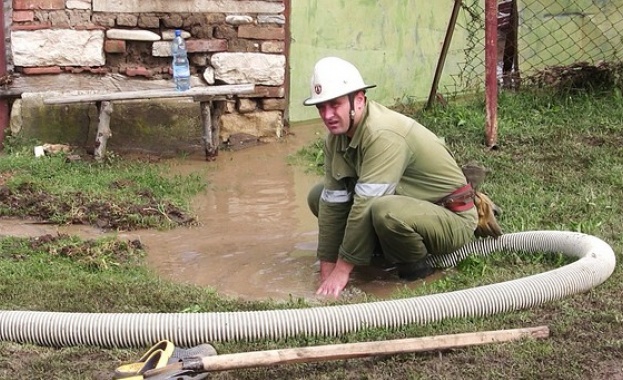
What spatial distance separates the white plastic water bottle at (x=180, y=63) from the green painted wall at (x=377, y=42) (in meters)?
1.24

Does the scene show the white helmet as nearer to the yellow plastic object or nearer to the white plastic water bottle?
the yellow plastic object

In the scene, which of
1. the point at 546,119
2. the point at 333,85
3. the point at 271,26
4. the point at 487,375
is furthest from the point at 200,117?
the point at 487,375

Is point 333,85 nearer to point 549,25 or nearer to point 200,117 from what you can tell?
point 200,117

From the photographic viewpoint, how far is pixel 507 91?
378 inches

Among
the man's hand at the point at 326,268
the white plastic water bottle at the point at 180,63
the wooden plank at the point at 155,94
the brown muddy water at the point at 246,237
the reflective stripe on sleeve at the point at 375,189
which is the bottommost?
the brown muddy water at the point at 246,237

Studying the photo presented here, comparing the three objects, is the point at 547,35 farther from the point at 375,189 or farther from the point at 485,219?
the point at 375,189

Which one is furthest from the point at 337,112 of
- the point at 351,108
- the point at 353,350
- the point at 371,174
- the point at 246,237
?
the point at 246,237

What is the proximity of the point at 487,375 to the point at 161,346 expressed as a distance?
1.34m

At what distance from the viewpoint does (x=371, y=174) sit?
4.84 m

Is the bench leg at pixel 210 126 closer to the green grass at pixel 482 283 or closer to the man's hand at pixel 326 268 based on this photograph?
the green grass at pixel 482 283

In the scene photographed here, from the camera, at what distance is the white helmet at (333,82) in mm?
4754

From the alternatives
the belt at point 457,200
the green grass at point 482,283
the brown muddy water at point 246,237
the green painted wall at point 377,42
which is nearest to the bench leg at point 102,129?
the brown muddy water at point 246,237

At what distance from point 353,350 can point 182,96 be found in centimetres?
465

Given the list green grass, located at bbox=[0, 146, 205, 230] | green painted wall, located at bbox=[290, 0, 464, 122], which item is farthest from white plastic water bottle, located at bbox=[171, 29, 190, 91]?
green painted wall, located at bbox=[290, 0, 464, 122]
